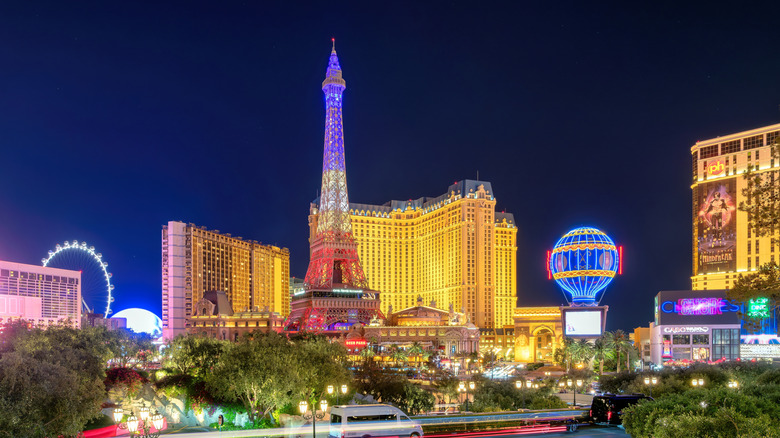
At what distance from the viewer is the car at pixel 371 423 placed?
1064 inches

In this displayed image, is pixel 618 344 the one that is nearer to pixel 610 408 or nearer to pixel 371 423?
pixel 610 408

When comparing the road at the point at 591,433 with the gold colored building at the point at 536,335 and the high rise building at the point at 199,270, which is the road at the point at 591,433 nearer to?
the gold colored building at the point at 536,335

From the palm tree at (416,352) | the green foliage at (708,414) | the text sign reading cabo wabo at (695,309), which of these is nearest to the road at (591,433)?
the green foliage at (708,414)

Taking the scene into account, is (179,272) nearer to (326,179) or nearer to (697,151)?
(326,179)

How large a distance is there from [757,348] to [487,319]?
71.8 meters

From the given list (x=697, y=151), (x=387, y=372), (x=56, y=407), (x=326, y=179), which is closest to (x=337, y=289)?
(x=326, y=179)

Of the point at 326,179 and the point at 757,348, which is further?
the point at 326,179

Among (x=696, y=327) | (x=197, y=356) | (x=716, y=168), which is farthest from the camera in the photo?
(x=716, y=168)

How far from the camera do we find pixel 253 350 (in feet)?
123

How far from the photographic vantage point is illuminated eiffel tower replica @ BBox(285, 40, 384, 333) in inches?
4916

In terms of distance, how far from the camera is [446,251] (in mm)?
161500

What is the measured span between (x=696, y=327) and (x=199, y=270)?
10852 centimetres

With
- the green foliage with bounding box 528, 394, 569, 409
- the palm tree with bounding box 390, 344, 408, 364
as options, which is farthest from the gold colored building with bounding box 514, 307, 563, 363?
the green foliage with bounding box 528, 394, 569, 409

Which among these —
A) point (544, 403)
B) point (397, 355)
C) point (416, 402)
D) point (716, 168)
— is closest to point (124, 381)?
point (416, 402)
